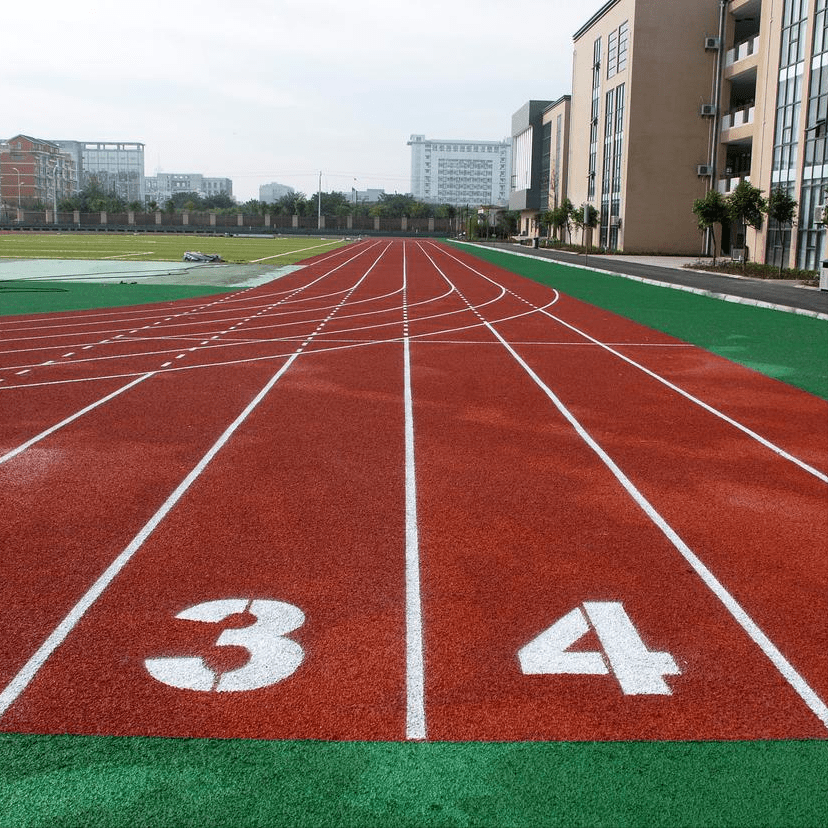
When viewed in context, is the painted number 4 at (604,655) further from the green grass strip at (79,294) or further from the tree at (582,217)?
the tree at (582,217)

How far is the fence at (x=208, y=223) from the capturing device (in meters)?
136

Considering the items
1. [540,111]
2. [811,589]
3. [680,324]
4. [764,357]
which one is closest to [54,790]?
[811,589]

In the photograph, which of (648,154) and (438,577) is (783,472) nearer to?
(438,577)

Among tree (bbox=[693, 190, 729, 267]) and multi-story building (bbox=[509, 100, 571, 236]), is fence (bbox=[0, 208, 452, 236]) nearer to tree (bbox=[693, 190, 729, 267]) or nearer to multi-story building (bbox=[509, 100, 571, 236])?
multi-story building (bbox=[509, 100, 571, 236])

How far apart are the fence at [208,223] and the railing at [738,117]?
86715 millimetres

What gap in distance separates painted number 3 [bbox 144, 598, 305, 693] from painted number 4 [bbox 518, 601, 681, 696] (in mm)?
1226

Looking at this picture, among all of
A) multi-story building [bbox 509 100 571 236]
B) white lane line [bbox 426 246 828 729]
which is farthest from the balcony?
white lane line [bbox 426 246 828 729]

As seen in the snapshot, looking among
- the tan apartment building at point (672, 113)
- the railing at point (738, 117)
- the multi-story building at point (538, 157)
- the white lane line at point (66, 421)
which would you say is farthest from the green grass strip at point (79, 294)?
the multi-story building at point (538, 157)

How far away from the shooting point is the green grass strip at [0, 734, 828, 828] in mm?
3455

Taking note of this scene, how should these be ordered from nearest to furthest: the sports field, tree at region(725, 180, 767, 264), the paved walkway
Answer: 1. the sports field
2. the paved walkway
3. tree at region(725, 180, 767, 264)

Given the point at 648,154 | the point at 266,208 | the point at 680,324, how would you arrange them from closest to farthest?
the point at 680,324 → the point at 648,154 → the point at 266,208

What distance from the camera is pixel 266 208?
7170 inches

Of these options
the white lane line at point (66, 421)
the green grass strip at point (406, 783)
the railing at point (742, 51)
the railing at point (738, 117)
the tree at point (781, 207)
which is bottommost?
the green grass strip at point (406, 783)

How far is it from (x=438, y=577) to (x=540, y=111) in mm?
118055
